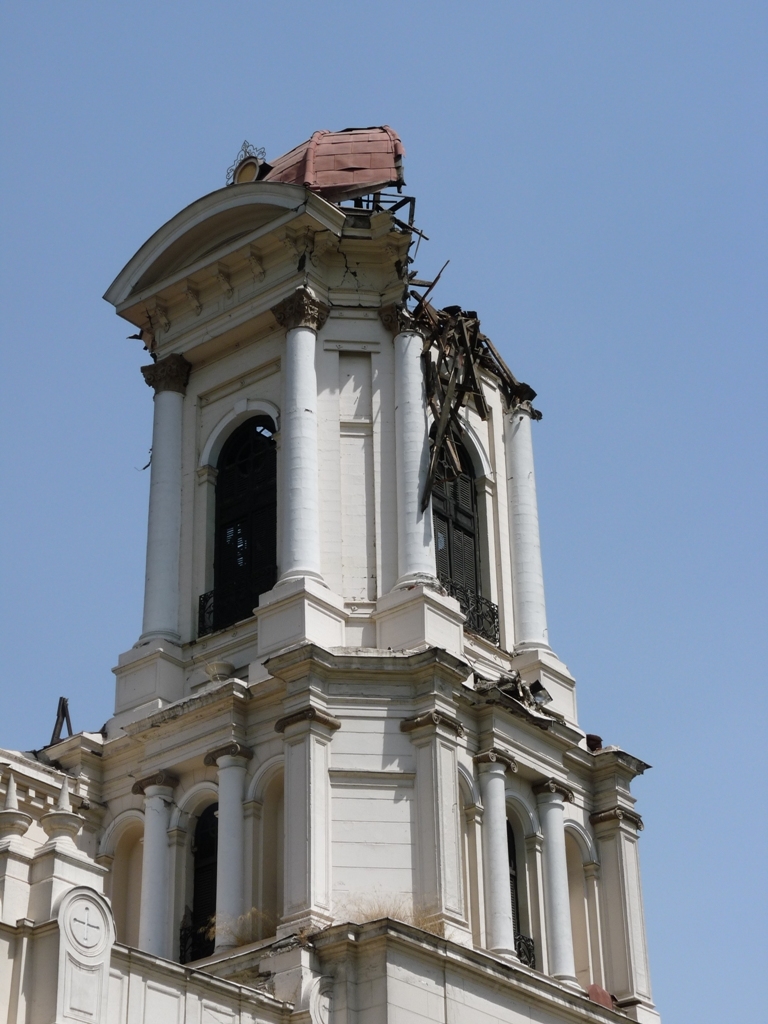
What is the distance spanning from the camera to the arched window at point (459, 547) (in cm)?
3925

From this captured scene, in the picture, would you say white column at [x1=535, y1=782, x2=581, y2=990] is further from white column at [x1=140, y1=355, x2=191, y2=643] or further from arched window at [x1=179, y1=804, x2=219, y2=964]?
white column at [x1=140, y1=355, x2=191, y2=643]

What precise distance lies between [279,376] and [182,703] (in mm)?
7300

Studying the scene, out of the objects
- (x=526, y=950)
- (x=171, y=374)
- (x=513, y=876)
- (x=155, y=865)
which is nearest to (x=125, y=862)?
(x=155, y=865)

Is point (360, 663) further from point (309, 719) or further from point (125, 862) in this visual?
point (125, 862)

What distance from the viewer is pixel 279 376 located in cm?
4003

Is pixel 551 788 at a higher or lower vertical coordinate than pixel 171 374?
lower

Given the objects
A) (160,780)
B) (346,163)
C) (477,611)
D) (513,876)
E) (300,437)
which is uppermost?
(346,163)

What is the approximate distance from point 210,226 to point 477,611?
9720 mm

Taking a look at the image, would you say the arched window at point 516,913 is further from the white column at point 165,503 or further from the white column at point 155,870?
the white column at point 165,503

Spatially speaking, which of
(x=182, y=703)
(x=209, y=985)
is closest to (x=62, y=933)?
(x=209, y=985)

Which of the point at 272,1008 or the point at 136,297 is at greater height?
the point at 136,297

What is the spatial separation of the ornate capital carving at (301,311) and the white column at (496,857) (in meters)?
9.38

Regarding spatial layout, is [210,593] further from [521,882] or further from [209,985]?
[209,985]

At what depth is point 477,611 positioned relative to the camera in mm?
39625
